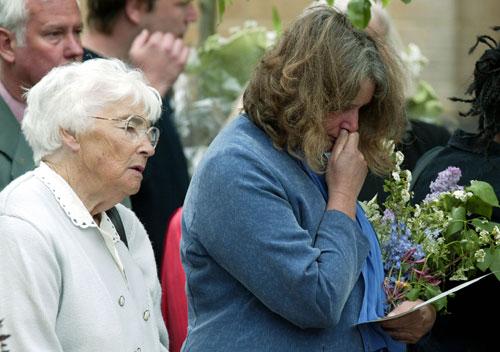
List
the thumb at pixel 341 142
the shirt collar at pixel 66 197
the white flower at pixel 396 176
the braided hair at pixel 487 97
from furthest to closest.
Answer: the braided hair at pixel 487 97, the white flower at pixel 396 176, the thumb at pixel 341 142, the shirt collar at pixel 66 197

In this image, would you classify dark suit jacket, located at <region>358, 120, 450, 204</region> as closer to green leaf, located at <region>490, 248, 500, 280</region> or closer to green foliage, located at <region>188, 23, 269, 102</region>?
green leaf, located at <region>490, 248, 500, 280</region>

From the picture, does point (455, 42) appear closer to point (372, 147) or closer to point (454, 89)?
point (454, 89)

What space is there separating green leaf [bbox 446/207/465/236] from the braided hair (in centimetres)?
38

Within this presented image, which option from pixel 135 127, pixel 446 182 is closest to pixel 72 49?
pixel 135 127

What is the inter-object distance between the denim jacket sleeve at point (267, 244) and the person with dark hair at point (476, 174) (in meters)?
0.71

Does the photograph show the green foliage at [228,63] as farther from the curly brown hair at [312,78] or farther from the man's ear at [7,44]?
the curly brown hair at [312,78]

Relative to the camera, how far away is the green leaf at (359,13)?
12.9 ft

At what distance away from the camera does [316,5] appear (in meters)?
4.26

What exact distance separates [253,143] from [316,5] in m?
0.54

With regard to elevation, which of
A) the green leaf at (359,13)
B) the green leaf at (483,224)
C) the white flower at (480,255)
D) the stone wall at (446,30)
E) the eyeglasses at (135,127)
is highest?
the green leaf at (359,13)

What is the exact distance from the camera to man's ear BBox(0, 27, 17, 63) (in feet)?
16.2

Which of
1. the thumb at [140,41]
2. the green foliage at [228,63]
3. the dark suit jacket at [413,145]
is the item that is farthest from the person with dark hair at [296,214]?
the green foliage at [228,63]

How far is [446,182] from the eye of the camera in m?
4.51

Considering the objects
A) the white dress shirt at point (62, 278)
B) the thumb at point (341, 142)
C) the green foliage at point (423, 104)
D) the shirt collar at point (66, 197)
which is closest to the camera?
the white dress shirt at point (62, 278)
